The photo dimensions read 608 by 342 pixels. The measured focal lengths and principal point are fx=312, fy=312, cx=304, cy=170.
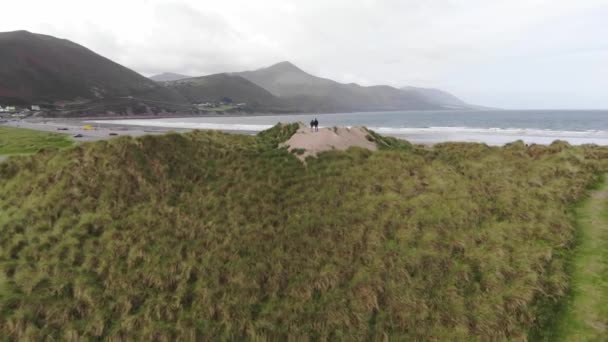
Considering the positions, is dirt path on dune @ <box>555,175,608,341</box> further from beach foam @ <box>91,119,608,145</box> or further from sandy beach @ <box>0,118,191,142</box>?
sandy beach @ <box>0,118,191,142</box>

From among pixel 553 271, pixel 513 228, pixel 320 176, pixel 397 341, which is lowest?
pixel 397 341

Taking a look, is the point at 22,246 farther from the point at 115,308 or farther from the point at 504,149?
the point at 504,149

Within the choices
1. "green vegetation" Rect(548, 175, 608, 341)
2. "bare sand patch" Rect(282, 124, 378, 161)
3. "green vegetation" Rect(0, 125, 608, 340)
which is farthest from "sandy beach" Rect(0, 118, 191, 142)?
"green vegetation" Rect(548, 175, 608, 341)

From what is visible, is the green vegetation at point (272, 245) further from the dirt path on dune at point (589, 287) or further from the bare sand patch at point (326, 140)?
the bare sand patch at point (326, 140)

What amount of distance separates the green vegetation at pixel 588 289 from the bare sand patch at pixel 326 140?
13057 millimetres

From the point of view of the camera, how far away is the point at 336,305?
1044 centimetres

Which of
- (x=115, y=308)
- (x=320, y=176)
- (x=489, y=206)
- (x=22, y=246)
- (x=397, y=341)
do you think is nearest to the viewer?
(x=397, y=341)

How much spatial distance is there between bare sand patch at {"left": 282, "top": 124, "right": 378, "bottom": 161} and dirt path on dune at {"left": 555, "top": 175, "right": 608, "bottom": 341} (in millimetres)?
13025

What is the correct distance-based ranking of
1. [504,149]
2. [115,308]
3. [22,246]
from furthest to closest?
[504,149] < [22,246] < [115,308]

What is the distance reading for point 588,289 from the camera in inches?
405

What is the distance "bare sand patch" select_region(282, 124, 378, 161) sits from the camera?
21.2 meters

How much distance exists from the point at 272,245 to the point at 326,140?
1115cm

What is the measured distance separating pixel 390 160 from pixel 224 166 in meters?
10.4

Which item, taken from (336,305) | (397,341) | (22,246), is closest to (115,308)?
(22,246)
